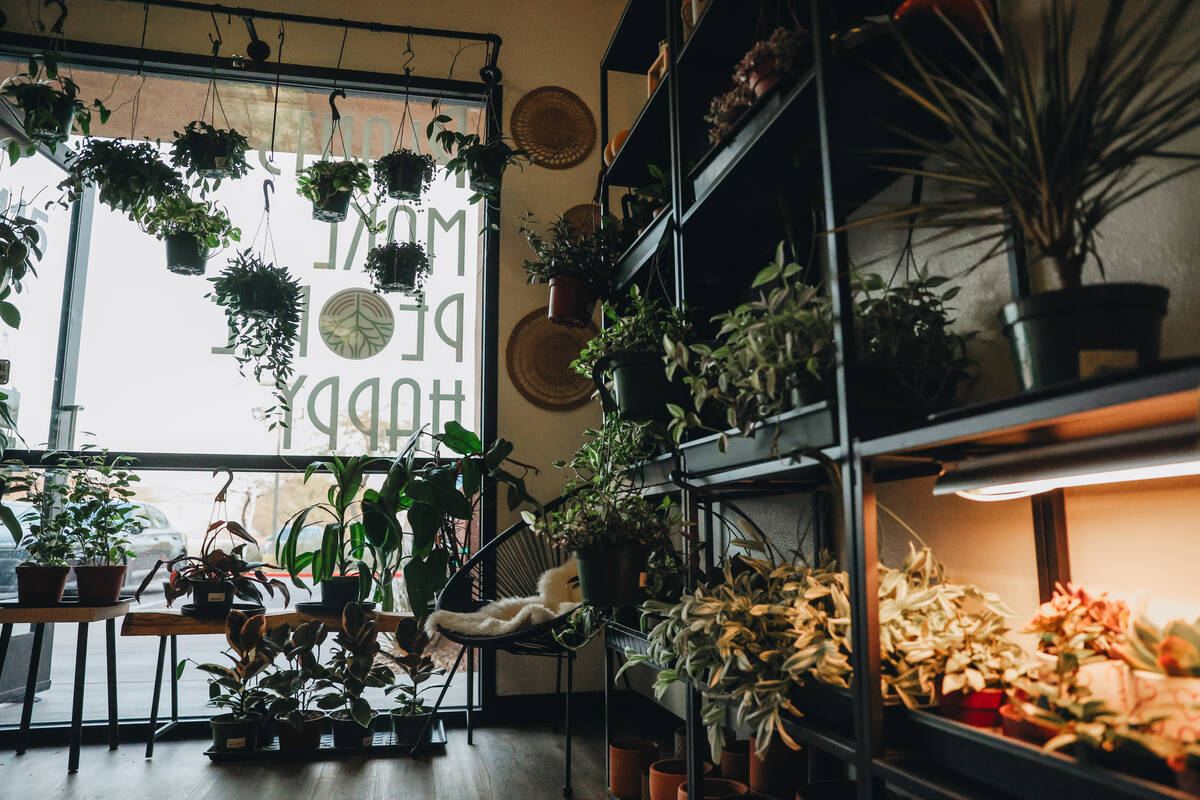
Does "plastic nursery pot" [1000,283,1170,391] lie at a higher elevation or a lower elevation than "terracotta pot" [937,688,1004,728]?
higher

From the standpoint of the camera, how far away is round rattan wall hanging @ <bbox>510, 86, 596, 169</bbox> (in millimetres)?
3848

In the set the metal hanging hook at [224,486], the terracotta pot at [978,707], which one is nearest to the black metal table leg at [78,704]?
the metal hanging hook at [224,486]

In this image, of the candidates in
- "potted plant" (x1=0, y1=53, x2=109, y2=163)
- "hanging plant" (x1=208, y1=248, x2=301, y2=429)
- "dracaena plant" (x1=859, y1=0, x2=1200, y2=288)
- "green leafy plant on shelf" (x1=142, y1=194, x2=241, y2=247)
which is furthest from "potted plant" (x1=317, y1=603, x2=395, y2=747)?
"dracaena plant" (x1=859, y1=0, x2=1200, y2=288)

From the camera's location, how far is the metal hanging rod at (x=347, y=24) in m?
3.55

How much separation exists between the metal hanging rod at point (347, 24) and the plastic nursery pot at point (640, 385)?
237cm

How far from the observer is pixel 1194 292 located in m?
1.12

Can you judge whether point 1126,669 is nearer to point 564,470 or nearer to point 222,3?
point 564,470

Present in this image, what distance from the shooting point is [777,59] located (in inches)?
60.4

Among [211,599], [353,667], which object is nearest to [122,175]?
[211,599]

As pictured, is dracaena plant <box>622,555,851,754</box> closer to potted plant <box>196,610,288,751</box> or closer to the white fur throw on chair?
the white fur throw on chair

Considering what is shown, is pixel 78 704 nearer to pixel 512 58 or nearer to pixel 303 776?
pixel 303 776

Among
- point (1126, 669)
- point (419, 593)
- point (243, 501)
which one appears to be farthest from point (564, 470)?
point (1126, 669)

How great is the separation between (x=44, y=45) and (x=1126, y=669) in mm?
4380

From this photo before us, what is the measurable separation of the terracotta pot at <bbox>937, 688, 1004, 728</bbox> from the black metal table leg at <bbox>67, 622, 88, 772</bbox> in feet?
9.25
